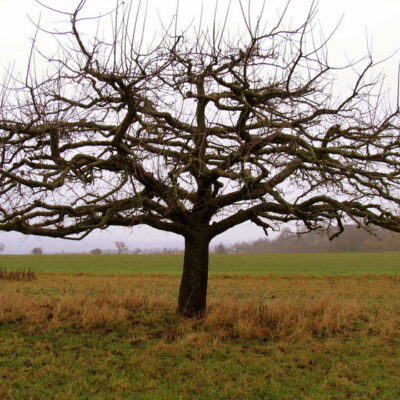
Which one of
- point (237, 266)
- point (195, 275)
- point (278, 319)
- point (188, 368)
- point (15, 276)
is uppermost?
point (237, 266)

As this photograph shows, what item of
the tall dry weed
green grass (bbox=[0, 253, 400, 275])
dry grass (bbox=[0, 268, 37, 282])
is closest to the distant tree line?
green grass (bbox=[0, 253, 400, 275])

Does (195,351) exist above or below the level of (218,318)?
below

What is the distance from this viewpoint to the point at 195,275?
9.74m

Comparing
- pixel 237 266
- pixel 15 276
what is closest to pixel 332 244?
pixel 237 266

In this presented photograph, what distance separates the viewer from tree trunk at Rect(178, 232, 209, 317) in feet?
32.0

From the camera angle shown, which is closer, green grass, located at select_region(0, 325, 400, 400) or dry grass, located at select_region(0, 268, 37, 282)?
green grass, located at select_region(0, 325, 400, 400)

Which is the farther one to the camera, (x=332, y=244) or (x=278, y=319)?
(x=332, y=244)

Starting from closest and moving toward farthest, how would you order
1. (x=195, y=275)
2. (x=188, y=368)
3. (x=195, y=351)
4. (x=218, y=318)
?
1. (x=188, y=368)
2. (x=195, y=351)
3. (x=218, y=318)
4. (x=195, y=275)

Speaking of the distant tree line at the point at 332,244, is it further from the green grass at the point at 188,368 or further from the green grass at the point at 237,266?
the green grass at the point at 188,368

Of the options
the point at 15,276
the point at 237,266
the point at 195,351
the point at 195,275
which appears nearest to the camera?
the point at 195,351

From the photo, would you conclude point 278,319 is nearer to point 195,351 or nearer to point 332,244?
point 195,351

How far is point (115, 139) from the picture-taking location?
7711 mm

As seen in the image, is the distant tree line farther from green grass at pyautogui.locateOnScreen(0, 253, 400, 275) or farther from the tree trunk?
the tree trunk

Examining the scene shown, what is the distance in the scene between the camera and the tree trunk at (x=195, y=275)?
974cm
